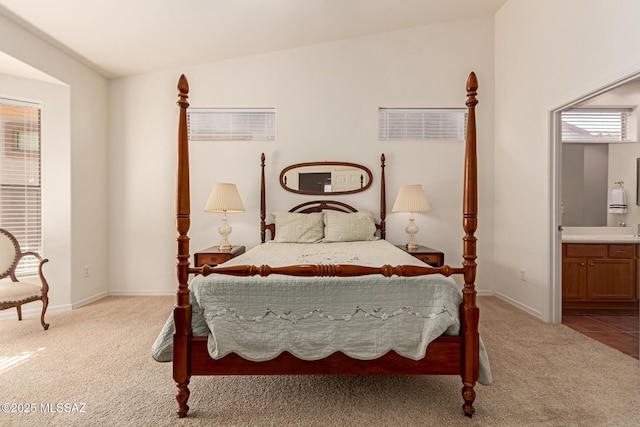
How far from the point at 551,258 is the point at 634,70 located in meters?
1.70

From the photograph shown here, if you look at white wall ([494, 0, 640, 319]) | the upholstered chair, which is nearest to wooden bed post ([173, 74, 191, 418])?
the upholstered chair

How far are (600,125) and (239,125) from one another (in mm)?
4461

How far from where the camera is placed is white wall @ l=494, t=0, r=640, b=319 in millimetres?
2668

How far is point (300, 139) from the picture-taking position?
4309 millimetres

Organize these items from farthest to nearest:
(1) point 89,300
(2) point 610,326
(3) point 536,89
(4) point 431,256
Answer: (1) point 89,300 < (4) point 431,256 < (3) point 536,89 < (2) point 610,326

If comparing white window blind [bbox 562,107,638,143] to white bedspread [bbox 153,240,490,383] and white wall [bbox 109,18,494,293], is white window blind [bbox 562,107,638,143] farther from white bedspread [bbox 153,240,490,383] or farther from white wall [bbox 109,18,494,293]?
white bedspread [bbox 153,240,490,383]

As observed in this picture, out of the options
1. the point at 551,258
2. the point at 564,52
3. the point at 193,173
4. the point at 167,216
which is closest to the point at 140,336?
the point at 167,216

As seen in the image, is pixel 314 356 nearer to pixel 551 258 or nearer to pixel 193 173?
pixel 551 258

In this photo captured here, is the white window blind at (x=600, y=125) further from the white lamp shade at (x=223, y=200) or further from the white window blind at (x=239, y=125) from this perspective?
the white lamp shade at (x=223, y=200)

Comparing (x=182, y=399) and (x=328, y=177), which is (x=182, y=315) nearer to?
(x=182, y=399)

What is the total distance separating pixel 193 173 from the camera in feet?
14.3

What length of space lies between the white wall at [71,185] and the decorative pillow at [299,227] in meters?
2.20

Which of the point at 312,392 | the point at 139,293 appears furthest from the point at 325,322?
the point at 139,293

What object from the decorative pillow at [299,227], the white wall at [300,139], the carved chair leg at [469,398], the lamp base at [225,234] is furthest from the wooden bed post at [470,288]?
the lamp base at [225,234]
